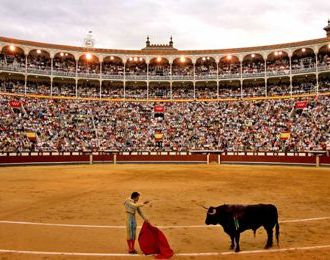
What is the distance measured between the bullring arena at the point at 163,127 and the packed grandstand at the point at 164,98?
15 cm

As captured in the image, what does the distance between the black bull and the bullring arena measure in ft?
13.8

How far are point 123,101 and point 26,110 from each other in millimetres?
12925

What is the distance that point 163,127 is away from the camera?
43906mm

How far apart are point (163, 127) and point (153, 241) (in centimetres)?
3681

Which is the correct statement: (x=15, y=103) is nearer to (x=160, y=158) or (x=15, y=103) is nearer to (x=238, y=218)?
(x=160, y=158)

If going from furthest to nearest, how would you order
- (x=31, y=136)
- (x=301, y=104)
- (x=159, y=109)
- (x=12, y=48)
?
(x=159, y=109), (x=12, y=48), (x=301, y=104), (x=31, y=136)

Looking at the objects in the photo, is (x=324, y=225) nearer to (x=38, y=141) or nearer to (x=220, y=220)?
(x=220, y=220)

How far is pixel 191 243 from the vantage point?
7875 millimetres

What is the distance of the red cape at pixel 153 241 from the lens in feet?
23.0

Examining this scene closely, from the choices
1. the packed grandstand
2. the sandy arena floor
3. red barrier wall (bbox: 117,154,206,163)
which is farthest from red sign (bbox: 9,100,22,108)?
the sandy arena floor

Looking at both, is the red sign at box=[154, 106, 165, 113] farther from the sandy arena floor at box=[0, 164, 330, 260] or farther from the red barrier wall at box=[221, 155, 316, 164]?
the sandy arena floor at box=[0, 164, 330, 260]

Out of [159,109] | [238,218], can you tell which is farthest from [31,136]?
[238,218]

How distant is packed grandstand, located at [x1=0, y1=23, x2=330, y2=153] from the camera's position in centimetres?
3922

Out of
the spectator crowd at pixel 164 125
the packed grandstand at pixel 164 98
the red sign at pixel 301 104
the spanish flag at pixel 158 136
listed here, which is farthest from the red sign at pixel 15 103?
the red sign at pixel 301 104
